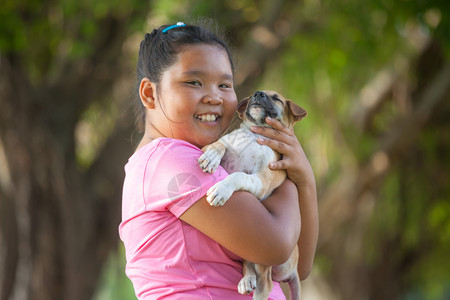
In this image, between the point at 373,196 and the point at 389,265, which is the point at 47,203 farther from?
the point at 389,265

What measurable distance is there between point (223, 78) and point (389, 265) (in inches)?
409

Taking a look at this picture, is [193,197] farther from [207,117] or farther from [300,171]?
[300,171]

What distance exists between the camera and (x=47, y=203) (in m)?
7.27

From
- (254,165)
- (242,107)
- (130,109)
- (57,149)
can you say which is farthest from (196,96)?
(57,149)

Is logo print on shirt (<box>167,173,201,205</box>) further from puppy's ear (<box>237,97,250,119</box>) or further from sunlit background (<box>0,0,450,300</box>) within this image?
sunlit background (<box>0,0,450,300</box>)

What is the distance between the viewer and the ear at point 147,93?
97.6 inches

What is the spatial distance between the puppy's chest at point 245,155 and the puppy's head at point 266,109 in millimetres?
140

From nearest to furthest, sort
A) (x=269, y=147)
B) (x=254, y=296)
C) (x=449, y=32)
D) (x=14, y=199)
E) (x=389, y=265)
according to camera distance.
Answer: (x=254, y=296) < (x=269, y=147) < (x=449, y=32) < (x=14, y=199) < (x=389, y=265)

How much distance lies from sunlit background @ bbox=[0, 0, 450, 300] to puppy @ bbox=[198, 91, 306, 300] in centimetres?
311

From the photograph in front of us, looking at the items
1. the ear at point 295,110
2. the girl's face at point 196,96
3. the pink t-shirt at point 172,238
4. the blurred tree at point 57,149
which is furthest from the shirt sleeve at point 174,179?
the blurred tree at point 57,149

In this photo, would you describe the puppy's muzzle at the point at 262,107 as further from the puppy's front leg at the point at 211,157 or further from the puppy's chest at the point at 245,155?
the puppy's front leg at the point at 211,157

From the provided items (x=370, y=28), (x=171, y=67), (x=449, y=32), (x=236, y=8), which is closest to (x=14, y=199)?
(x=236, y=8)

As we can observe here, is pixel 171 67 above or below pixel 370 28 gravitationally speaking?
above

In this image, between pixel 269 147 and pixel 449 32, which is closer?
pixel 269 147
